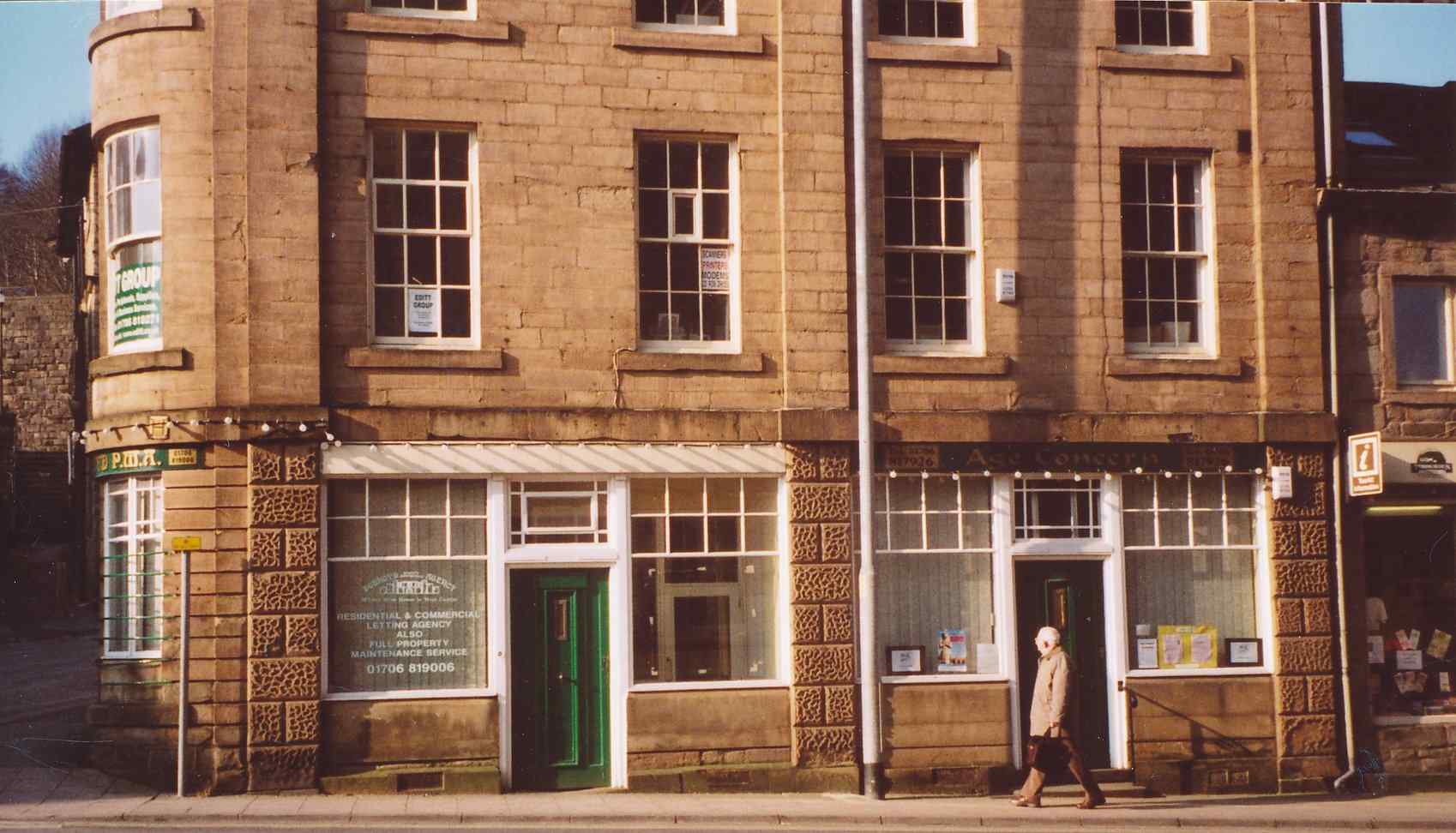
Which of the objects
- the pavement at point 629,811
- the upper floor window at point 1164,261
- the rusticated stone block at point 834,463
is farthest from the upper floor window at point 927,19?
the pavement at point 629,811

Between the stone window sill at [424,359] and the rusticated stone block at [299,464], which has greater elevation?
the stone window sill at [424,359]

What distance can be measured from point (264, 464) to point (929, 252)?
7.15m

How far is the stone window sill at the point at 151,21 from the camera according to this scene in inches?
659

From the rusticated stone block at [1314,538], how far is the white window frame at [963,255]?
13.2ft

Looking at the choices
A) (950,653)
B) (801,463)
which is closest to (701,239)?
(801,463)

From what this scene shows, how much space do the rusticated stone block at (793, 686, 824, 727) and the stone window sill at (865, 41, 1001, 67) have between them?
21.6ft

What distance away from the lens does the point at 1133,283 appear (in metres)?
18.9

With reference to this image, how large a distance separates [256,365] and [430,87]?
3242mm

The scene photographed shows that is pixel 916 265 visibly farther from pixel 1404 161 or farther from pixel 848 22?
pixel 1404 161

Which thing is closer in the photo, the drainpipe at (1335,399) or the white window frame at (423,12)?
the white window frame at (423,12)

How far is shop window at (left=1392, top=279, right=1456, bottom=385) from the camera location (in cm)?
1928

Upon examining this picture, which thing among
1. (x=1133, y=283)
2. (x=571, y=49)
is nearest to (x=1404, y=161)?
(x=1133, y=283)

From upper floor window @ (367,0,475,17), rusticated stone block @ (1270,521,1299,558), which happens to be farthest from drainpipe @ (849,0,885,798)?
rusticated stone block @ (1270,521,1299,558)

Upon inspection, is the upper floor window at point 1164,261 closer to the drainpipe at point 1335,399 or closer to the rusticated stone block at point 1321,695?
the drainpipe at point 1335,399
